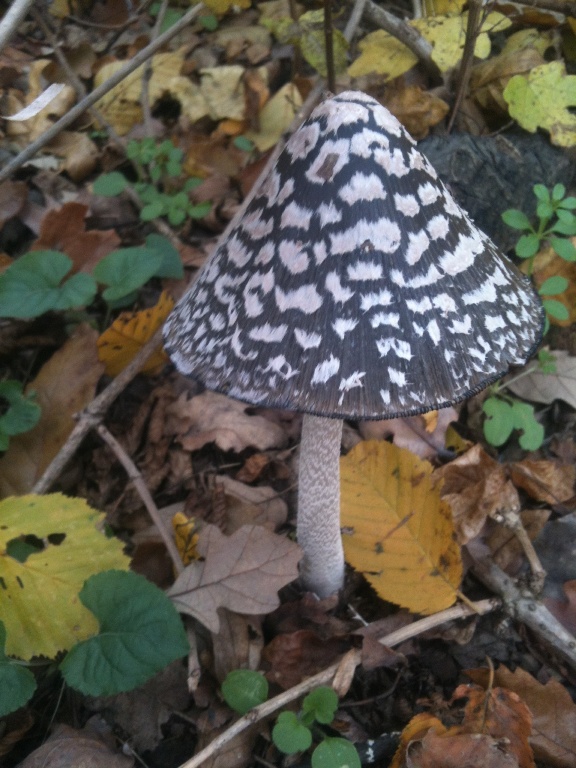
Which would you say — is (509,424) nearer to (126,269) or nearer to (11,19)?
(126,269)

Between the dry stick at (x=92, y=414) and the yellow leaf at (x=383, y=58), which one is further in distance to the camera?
the yellow leaf at (x=383, y=58)

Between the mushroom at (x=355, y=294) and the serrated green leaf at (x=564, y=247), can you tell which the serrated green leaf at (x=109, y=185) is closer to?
the mushroom at (x=355, y=294)

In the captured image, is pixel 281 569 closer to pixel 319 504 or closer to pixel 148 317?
pixel 319 504

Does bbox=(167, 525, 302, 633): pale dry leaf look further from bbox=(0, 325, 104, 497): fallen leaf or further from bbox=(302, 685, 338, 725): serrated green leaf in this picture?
bbox=(0, 325, 104, 497): fallen leaf

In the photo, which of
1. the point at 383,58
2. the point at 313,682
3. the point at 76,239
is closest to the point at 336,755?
the point at 313,682

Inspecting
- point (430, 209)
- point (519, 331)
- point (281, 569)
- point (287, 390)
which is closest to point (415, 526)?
point (281, 569)

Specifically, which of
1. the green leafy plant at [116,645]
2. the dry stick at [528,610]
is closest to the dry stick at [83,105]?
the green leafy plant at [116,645]
